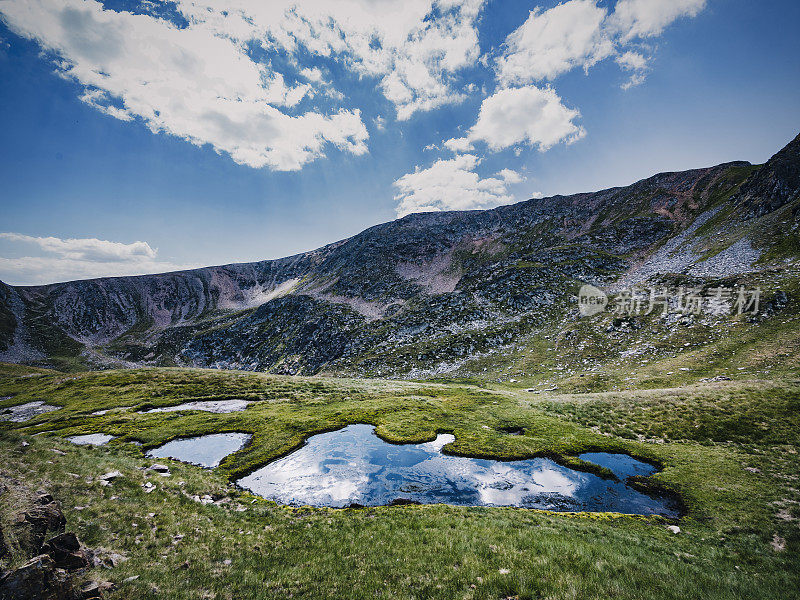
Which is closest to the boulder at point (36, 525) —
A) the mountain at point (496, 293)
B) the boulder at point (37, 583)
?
the boulder at point (37, 583)

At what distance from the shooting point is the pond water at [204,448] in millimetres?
29834

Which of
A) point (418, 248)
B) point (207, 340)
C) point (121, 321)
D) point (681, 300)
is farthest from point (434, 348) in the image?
point (121, 321)

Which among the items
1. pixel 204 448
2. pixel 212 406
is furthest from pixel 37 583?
pixel 212 406

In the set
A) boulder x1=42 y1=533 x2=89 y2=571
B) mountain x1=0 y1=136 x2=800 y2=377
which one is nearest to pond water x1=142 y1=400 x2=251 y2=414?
→ boulder x1=42 y1=533 x2=89 y2=571

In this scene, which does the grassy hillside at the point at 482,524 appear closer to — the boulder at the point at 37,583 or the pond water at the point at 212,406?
the boulder at the point at 37,583

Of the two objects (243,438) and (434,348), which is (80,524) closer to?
(243,438)

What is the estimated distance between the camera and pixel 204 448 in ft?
107

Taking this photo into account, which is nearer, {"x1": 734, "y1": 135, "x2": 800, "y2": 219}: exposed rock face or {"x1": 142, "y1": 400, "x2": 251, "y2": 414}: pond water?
{"x1": 142, "y1": 400, "x2": 251, "y2": 414}: pond water

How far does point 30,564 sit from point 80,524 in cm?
934

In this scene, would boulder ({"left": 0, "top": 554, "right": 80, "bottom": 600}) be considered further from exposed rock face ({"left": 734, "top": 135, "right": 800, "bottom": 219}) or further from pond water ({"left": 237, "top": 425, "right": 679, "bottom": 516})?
exposed rock face ({"left": 734, "top": 135, "right": 800, "bottom": 219})

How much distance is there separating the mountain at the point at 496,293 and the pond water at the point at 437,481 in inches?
2037

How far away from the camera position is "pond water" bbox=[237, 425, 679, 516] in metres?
22.4

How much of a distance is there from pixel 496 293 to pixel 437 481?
103303 mm

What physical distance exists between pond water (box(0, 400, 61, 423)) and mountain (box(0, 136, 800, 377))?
6751 cm
